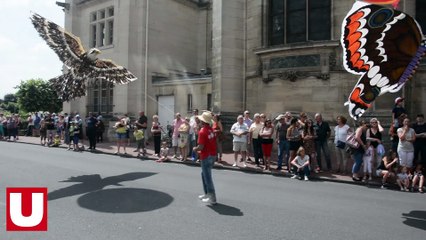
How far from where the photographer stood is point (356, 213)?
5.95 m

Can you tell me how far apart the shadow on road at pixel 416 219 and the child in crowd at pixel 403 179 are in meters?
2.15

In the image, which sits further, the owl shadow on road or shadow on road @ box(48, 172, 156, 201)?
shadow on road @ box(48, 172, 156, 201)

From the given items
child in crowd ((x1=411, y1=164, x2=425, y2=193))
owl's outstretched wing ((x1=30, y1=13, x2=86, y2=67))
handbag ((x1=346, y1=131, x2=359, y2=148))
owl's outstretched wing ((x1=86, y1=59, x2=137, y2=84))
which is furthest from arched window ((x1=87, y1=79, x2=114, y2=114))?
child in crowd ((x1=411, y1=164, x2=425, y2=193))

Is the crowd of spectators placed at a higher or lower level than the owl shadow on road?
higher

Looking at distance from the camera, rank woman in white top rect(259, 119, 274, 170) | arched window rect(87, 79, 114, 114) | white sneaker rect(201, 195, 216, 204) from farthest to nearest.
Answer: arched window rect(87, 79, 114, 114) < woman in white top rect(259, 119, 274, 170) < white sneaker rect(201, 195, 216, 204)

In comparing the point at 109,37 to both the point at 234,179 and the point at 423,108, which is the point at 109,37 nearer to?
the point at 234,179

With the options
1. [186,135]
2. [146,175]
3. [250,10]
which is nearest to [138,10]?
A: [250,10]

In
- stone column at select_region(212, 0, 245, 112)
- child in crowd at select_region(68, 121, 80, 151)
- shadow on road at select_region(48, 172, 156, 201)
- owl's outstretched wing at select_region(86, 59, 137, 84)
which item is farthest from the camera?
stone column at select_region(212, 0, 245, 112)

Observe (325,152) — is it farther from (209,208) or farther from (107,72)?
(107,72)

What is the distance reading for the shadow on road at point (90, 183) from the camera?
22.7 feet

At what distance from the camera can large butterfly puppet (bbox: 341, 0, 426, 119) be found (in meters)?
5.48

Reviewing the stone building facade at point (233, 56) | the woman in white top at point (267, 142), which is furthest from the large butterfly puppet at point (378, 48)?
the stone building facade at point (233, 56)

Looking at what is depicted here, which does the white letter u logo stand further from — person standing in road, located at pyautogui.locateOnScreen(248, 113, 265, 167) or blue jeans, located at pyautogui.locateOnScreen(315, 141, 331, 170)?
blue jeans, located at pyautogui.locateOnScreen(315, 141, 331, 170)

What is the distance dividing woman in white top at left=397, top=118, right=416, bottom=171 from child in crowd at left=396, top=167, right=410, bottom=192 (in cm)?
22
